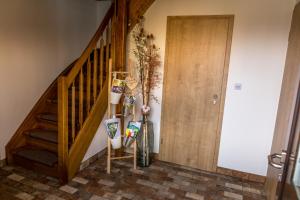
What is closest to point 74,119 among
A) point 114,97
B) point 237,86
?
point 114,97

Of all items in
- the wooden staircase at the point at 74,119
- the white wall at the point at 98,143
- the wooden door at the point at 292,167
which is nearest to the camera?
the wooden door at the point at 292,167

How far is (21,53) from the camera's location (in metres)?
2.82

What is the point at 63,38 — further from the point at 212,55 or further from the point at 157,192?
the point at 157,192

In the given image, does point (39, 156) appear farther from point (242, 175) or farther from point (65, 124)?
point (242, 175)

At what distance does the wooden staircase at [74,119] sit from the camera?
2592 millimetres

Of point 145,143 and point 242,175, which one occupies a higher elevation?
point 145,143

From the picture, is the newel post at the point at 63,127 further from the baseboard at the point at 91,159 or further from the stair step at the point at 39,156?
the baseboard at the point at 91,159

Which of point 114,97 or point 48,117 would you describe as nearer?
point 114,97

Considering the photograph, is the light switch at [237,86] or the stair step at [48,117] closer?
the light switch at [237,86]

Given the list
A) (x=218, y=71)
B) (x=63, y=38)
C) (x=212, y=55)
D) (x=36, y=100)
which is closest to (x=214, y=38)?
(x=212, y=55)

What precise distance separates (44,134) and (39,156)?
317mm

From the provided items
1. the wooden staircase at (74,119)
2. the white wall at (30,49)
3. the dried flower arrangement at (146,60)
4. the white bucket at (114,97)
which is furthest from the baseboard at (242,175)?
the white wall at (30,49)

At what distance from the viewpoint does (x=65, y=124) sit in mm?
2412

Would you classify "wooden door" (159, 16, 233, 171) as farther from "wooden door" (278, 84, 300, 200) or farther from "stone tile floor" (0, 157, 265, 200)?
"wooden door" (278, 84, 300, 200)
